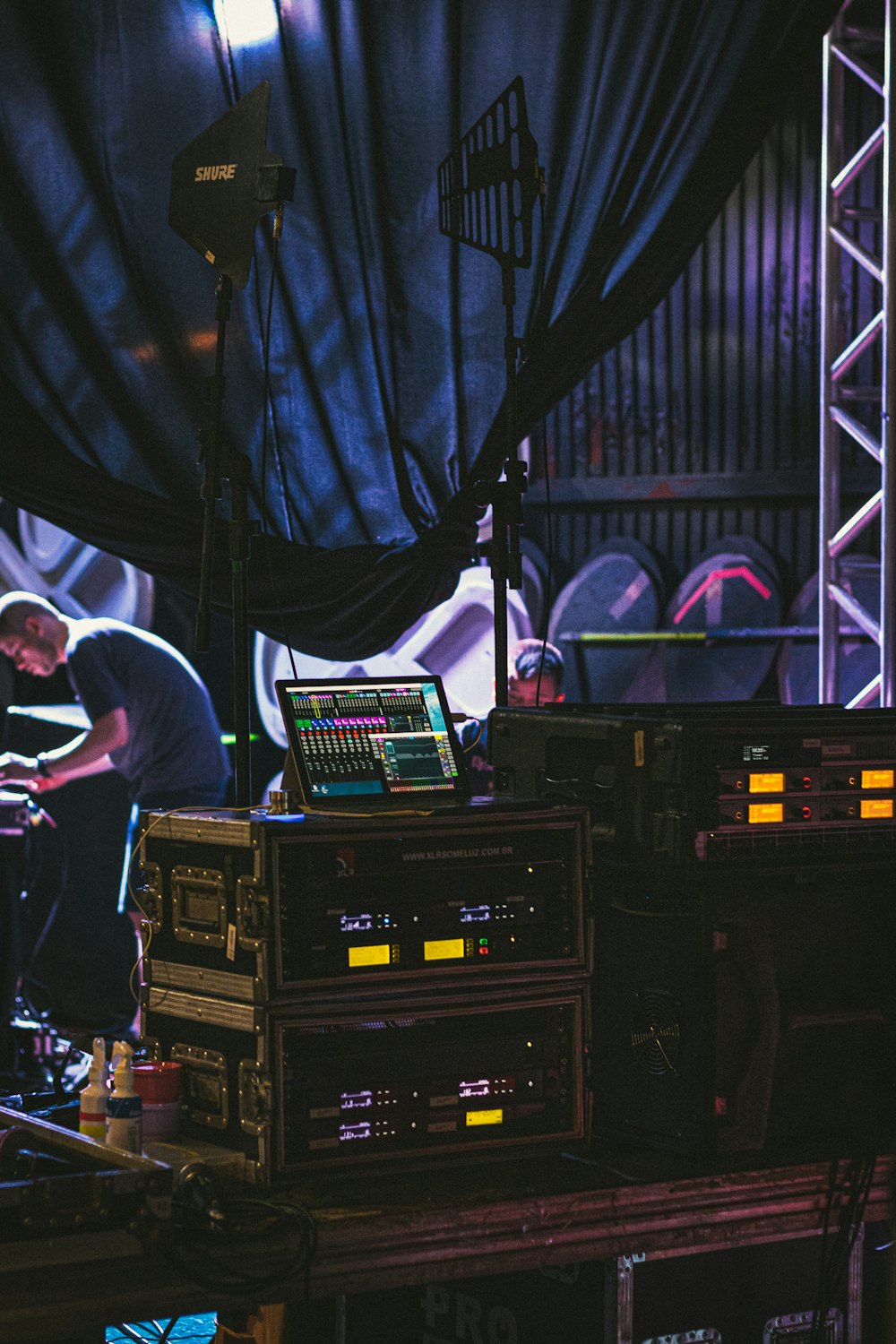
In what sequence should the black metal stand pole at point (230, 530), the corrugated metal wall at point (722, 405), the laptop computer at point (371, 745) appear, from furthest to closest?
the corrugated metal wall at point (722, 405), the black metal stand pole at point (230, 530), the laptop computer at point (371, 745)

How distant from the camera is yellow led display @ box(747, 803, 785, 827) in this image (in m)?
2.25

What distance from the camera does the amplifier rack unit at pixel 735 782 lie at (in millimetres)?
2229

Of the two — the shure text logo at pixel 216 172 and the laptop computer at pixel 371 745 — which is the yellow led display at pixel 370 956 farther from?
the shure text logo at pixel 216 172

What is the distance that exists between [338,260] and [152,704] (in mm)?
2404

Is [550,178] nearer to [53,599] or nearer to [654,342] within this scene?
[53,599]

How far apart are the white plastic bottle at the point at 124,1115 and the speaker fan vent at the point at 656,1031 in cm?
74

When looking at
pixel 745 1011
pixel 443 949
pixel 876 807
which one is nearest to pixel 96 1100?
pixel 443 949

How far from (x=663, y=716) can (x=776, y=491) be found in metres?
4.90

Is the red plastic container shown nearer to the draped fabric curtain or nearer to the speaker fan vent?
the speaker fan vent

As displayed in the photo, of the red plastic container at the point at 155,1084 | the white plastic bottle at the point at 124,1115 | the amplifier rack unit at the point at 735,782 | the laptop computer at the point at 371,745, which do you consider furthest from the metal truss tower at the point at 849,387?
the white plastic bottle at the point at 124,1115

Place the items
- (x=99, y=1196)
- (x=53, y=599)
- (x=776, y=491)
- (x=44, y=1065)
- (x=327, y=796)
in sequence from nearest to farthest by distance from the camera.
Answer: (x=99, y=1196) → (x=327, y=796) → (x=44, y=1065) → (x=53, y=599) → (x=776, y=491)

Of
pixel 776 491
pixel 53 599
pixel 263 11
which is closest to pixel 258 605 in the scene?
pixel 263 11

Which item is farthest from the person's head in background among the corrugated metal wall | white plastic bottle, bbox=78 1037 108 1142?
white plastic bottle, bbox=78 1037 108 1142

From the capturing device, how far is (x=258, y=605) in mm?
3719
